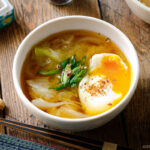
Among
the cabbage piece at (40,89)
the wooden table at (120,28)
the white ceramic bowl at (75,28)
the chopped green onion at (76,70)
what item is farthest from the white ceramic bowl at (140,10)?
the cabbage piece at (40,89)

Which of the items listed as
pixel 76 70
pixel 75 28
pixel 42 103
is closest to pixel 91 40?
pixel 75 28

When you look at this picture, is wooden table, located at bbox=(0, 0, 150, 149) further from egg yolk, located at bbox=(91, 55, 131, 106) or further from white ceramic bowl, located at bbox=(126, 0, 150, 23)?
egg yolk, located at bbox=(91, 55, 131, 106)

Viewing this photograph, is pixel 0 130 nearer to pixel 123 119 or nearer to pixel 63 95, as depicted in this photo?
pixel 63 95

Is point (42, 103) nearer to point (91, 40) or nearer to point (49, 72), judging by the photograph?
point (49, 72)

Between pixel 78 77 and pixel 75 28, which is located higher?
pixel 75 28

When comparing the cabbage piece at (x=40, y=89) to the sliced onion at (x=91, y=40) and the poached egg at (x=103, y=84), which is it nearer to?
the poached egg at (x=103, y=84)
